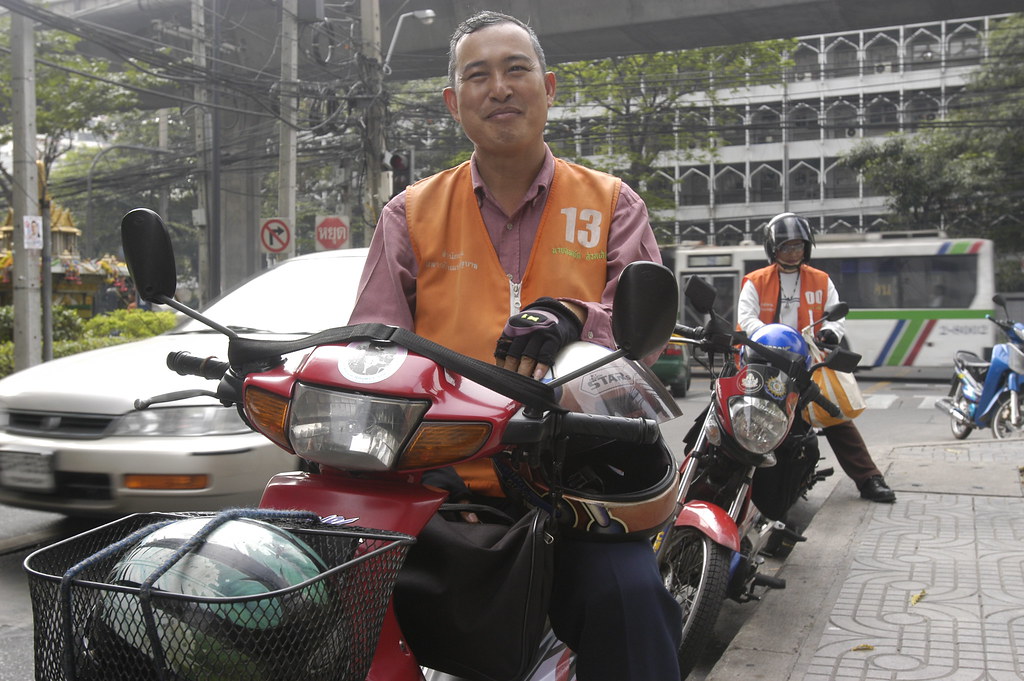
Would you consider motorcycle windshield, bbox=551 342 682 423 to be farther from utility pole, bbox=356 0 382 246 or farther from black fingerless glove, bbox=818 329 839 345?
utility pole, bbox=356 0 382 246

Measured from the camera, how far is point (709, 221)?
49312 mm

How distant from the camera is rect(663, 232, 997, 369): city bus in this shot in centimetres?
1862

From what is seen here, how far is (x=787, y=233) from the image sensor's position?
18.9 feet

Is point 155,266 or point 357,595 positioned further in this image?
point 155,266

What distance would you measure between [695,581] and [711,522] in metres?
0.21

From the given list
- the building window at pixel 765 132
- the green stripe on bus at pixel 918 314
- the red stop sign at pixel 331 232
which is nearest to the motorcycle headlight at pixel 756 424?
the red stop sign at pixel 331 232

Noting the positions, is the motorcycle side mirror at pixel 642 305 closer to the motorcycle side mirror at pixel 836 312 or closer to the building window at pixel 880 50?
the motorcycle side mirror at pixel 836 312

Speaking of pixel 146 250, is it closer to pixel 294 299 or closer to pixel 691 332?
pixel 691 332

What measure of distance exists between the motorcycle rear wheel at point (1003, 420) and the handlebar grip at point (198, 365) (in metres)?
9.11

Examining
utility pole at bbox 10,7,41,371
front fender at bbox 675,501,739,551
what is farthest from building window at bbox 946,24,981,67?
front fender at bbox 675,501,739,551

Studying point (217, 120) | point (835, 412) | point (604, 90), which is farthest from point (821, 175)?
point (835, 412)

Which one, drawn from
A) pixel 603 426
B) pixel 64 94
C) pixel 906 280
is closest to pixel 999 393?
pixel 603 426

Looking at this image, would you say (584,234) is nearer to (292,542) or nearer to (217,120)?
(292,542)

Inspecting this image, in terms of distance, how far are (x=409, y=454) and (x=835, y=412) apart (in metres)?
3.11
